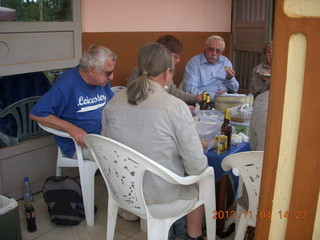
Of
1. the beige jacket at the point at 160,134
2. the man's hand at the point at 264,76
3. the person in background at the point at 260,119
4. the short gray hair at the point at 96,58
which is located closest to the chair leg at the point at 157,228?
the beige jacket at the point at 160,134

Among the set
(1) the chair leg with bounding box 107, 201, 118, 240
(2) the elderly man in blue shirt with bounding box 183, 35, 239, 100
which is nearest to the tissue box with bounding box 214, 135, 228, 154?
(1) the chair leg with bounding box 107, 201, 118, 240

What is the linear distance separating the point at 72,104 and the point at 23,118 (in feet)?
2.31

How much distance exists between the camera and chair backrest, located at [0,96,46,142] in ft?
10.3

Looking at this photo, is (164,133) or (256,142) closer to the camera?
(164,133)

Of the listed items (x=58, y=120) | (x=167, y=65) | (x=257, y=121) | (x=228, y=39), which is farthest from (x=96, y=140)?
(x=228, y=39)

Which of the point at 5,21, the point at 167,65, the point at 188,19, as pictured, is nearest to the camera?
the point at 167,65

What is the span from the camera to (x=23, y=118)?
10.5ft

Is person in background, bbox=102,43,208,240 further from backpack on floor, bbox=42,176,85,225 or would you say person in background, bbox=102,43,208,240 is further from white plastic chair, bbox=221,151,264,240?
backpack on floor, bbox=42,176,85,225

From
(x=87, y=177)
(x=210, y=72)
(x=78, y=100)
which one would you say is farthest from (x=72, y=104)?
(x=210, y=72)

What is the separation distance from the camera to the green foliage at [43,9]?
2941 mm

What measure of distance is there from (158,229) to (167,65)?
2.91 feet

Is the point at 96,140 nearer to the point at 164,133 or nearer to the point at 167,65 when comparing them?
the point at 164,133

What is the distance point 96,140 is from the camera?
6.54ft

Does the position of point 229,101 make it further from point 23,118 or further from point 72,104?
point 23,118
